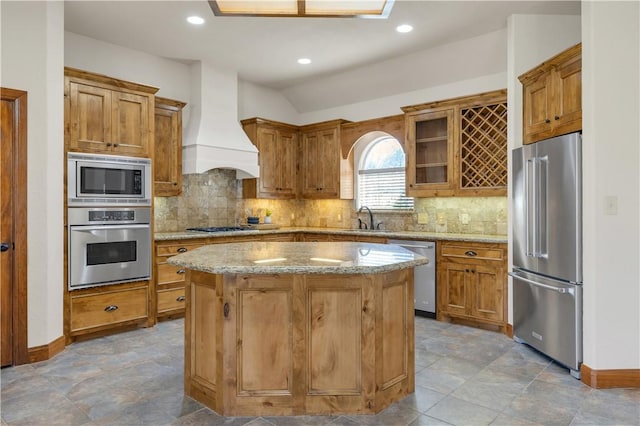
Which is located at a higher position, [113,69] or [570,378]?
[113,69]

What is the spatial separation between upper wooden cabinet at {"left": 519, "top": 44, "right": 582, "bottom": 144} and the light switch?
56 cm

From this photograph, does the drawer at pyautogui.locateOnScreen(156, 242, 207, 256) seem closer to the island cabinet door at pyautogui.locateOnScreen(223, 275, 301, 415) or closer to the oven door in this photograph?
the oven door

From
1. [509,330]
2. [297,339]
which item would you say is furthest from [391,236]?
[297,339]

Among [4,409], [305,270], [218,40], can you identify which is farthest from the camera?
[218,40]

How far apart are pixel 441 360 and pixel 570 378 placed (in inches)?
36.2

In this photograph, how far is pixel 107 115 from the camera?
414 centimetres

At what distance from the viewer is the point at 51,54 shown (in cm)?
352

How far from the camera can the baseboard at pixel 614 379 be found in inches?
115

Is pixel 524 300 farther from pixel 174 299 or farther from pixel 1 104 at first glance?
pixel 1 104

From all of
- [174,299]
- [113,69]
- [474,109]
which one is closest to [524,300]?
[474,109]

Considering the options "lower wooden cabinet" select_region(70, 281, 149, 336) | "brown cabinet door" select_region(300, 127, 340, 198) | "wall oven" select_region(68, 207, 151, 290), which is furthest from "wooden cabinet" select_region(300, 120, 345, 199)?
"lower wooden cabinet" select_region(70, 281, 149, 336)

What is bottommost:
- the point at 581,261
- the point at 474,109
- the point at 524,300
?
the point at 524,300

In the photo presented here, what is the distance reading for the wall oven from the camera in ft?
12.8

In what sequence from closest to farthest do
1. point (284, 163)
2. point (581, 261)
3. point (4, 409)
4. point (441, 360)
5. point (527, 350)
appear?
point (4, 409) → point (581, 261) → point (441, 360) → point (527, 350) → point (284, 163)
